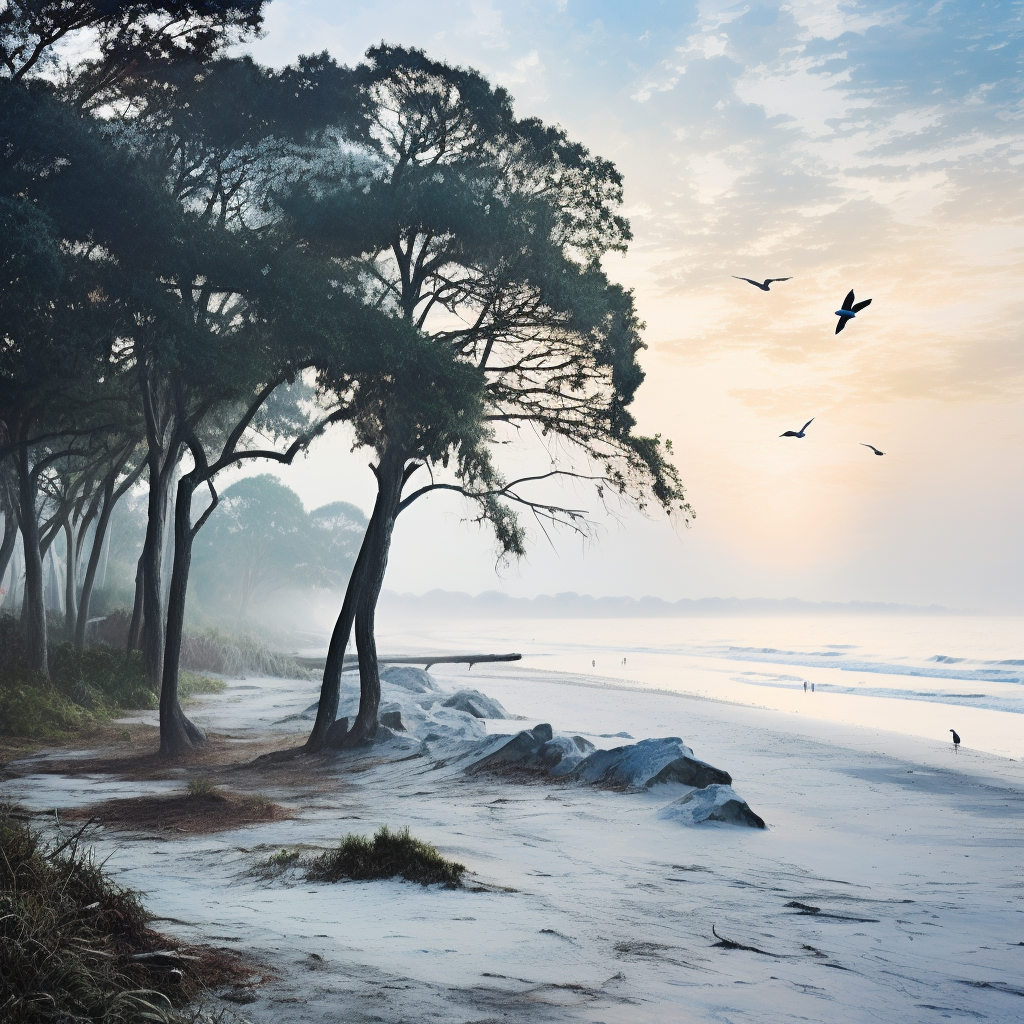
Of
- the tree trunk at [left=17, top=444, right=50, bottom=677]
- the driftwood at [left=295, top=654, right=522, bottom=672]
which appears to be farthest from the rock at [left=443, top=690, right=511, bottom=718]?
the tree trunk at [left=17, top=444, right=50, bottom=677]

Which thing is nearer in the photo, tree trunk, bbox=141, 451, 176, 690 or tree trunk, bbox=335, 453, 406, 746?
tree trunk, bbox=335, 453, 406, 746

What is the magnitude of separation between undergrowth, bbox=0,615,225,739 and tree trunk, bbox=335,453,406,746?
526 centimetres

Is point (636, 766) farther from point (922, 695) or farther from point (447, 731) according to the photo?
point (922, 695)

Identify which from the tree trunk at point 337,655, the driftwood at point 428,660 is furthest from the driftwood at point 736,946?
the driftwood at point 428,660

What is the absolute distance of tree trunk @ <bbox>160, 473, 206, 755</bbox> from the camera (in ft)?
48.7

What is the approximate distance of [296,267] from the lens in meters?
14.4

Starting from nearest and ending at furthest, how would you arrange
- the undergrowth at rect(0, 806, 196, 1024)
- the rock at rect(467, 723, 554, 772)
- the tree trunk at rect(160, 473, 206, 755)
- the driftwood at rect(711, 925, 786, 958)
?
the undergrowth at rect(0, 806, 196, 1024) < the driftwood at rect(711, 925, 786, 958) < the rock at rect(467, 723, 554, 772) < the tree trunk at rect(160, 473, 206, 755)

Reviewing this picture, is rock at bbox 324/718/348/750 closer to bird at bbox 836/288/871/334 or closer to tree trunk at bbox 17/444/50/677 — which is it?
tree trunk at bbox 17/444/50/677

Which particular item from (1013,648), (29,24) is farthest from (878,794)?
(1013,648)

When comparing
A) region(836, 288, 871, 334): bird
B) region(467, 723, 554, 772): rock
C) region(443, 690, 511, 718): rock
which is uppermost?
region(836, 288, 871, 334): bird

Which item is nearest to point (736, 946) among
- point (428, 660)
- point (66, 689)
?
point (66, 689)

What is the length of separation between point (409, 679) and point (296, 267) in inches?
547

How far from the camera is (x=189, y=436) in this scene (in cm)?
→ 1532

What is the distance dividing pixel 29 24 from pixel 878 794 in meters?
17.4
